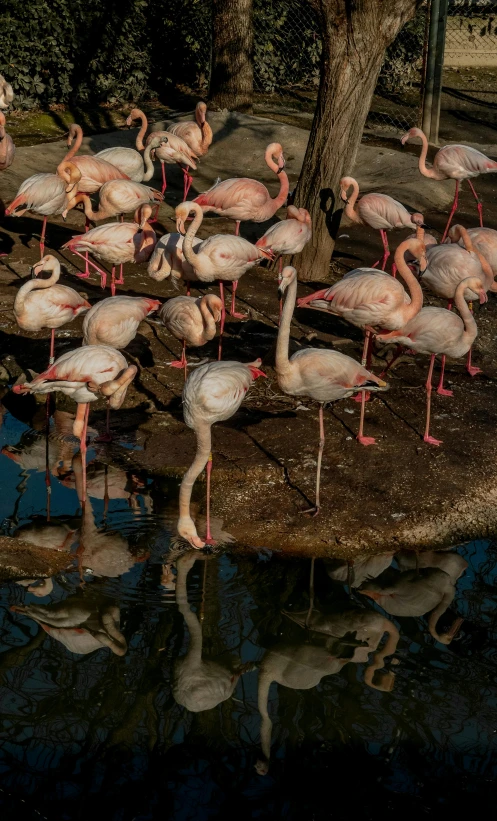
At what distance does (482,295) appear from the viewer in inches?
278

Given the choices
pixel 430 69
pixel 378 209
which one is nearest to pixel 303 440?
pixel 378 209

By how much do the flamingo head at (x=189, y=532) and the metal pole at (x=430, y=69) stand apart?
29.6ft

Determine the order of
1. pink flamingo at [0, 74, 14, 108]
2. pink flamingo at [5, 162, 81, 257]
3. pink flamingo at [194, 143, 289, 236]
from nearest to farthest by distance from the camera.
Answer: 1. pink flamingo at [5, 162, 81, 257]
2. pink flamingo at [194, 143, 289, 236]
3. pink flamingo at [0, 74, 14, 108]

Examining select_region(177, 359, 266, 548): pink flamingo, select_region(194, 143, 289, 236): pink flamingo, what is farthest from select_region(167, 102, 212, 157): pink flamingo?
select_region(177, 359, 266, 548): pink flamingo

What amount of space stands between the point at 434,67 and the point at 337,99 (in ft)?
14.9

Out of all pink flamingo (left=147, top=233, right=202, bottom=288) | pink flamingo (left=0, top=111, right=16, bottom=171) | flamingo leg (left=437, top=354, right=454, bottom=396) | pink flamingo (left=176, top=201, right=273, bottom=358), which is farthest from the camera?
pink flamingo (left=0, top=111, right=16, bottom=171)

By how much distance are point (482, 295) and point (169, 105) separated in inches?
371

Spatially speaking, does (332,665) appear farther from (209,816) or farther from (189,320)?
(189,320)

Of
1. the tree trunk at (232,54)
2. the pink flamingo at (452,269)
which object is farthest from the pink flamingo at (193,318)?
the tree trunk at (232,54)

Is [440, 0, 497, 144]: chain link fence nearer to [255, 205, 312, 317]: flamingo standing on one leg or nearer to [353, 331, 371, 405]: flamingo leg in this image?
[255, 205, 312, 317]: flamingo standing on one leg

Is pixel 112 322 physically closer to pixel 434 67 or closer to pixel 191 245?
pixel 191 245

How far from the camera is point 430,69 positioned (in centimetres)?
1251

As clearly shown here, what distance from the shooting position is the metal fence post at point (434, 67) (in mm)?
12203

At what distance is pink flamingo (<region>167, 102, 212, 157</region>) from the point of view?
10.8 meters
